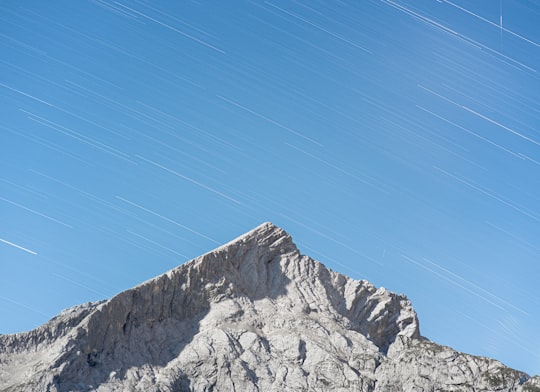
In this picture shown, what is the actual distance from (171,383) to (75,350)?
1744 centimetres

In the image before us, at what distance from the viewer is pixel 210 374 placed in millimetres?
198000

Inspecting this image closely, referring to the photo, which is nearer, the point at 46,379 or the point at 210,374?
the point at 46,379

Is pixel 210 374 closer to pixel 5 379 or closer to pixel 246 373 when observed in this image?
pixel 246 373

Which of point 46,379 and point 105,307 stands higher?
point 105,307

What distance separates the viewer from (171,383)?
194 m

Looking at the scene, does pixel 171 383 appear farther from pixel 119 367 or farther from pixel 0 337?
pixel 0 337

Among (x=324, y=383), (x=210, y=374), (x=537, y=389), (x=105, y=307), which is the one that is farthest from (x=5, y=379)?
(x=537, y=389)

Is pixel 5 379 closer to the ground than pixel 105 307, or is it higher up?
closer to the ground

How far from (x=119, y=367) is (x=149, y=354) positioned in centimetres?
740

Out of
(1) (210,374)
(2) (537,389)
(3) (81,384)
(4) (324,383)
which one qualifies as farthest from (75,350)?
(2) (537,389)

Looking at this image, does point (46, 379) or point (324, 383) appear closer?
point (46, 379)

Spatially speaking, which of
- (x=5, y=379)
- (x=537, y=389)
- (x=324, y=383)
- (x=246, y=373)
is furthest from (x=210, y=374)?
(x=537, y=389)

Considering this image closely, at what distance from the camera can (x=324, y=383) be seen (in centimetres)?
19962

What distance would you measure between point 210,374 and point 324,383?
66.7 ft
